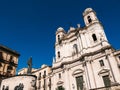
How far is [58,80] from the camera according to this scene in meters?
31.0

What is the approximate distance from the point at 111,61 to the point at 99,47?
4821mm

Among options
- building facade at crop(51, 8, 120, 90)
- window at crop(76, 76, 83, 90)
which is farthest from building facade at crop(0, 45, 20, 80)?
window at crop(76, 76, 83, 90)

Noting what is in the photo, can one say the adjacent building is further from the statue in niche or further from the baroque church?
the statue in niche

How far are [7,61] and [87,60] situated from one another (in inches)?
922

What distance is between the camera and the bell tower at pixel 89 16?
33653 millimetres

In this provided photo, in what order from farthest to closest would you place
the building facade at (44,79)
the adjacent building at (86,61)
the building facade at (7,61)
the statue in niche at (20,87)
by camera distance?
1. the building facade at (44,79)
2. the building facade at (7,61)
3. the adjacent building at (86,61)
4. the statue in niche at (20,87)

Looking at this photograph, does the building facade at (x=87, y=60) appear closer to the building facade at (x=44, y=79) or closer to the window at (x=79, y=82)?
the window at (x=79, y=82)

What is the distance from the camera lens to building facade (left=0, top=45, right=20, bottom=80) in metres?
34.2

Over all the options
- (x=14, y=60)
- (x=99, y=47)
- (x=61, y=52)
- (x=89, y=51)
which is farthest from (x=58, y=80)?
(x=14, y=60)

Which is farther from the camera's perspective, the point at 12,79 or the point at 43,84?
the point at 43,84

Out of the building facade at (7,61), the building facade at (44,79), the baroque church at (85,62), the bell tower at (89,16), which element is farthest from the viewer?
the building facade at (44,79)

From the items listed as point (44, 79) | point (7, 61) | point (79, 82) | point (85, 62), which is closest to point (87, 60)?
point (85, 62)

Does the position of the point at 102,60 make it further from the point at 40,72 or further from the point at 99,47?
the point at 40,72

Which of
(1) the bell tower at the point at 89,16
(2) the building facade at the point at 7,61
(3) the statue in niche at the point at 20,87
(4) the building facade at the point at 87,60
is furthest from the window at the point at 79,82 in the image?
(2) the building facade at the point at 7,61
